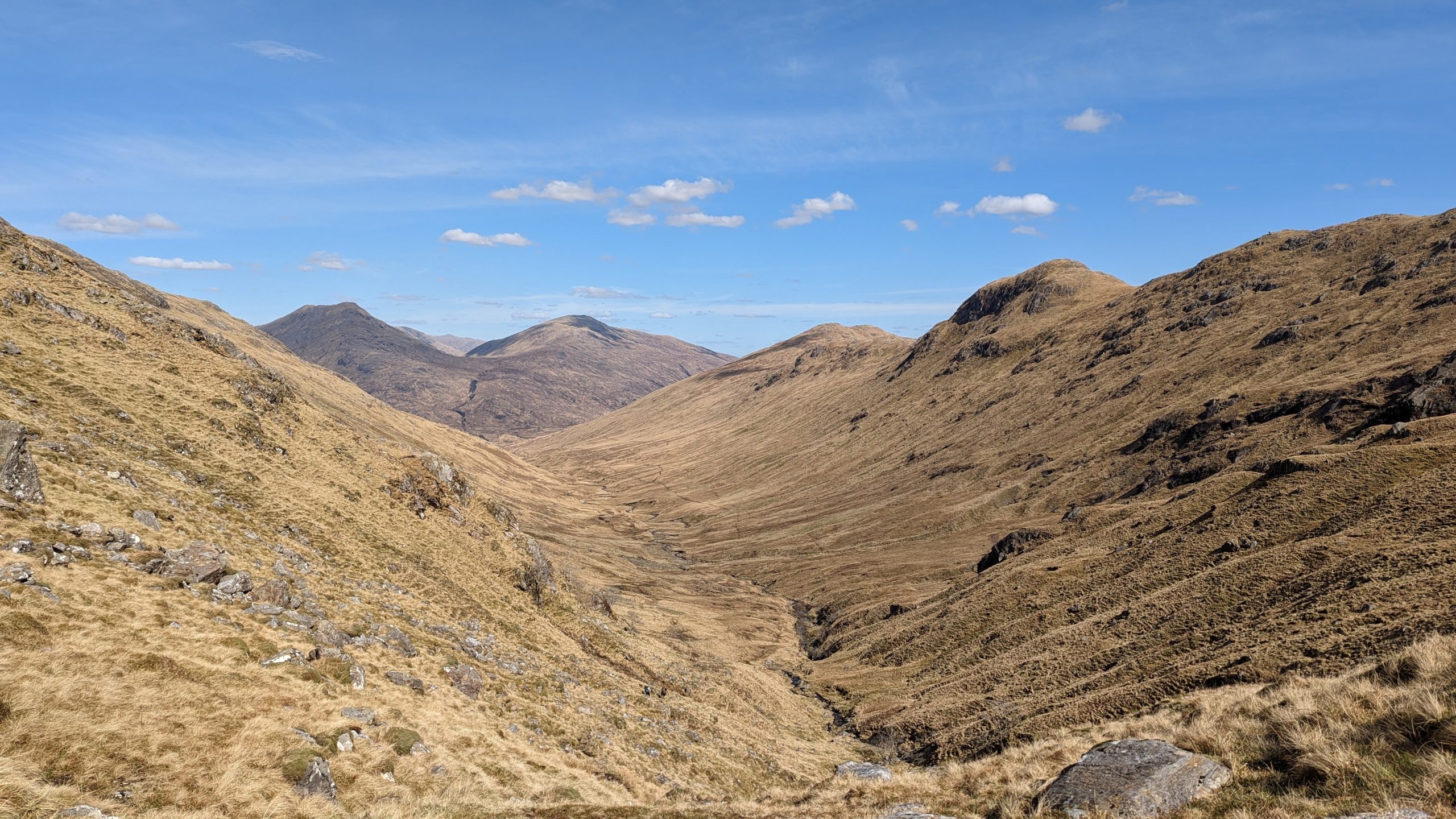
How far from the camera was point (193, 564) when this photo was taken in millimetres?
28375

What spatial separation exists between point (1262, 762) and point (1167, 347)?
7780 inches

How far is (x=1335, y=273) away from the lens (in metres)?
174

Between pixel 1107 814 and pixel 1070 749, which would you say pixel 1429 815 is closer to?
pixel 1107 814

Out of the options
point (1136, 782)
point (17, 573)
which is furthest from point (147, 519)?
point (1136, 782)

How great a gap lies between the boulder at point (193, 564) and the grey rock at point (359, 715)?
9.42 m

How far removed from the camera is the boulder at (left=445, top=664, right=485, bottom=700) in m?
33.3

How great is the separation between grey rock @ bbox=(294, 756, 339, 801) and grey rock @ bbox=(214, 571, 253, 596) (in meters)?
11.8

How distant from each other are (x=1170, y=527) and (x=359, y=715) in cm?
8689

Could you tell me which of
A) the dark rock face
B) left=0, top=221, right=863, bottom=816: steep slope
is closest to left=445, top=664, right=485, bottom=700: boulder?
left=0, top=221, right=863, bottom=816: steep slope

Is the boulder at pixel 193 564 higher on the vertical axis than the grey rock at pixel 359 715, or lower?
higher

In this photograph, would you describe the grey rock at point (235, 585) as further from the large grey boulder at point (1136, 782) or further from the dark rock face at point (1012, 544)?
the dark rock face at point (1012, 544)

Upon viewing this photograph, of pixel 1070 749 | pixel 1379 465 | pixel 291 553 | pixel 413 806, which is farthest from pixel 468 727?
pixel 1379 465

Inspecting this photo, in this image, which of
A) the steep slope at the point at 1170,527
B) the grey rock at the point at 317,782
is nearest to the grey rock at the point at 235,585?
the grey rock at the point at 317,782

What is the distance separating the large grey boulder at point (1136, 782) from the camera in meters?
15.7
